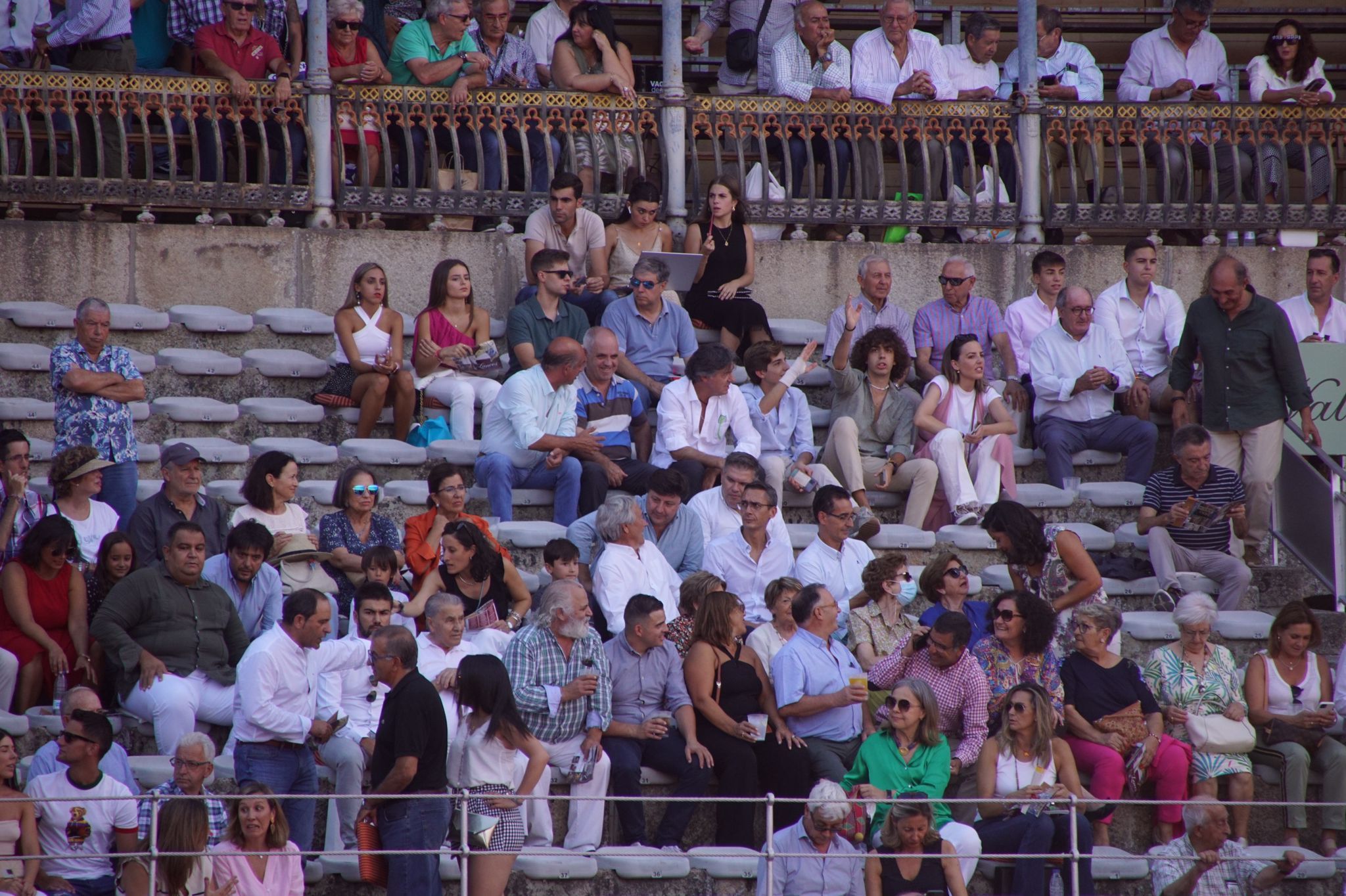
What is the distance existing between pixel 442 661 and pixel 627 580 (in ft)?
3.44

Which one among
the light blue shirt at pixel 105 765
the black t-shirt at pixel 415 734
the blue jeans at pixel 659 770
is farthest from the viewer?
the blue jeans at pixel 659 770

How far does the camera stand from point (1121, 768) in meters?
7.80

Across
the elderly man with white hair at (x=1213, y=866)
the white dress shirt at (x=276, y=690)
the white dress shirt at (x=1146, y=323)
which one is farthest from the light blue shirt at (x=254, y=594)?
the white dress shirt at (x=1146, y=323)

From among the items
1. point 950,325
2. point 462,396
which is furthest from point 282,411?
point 950,325

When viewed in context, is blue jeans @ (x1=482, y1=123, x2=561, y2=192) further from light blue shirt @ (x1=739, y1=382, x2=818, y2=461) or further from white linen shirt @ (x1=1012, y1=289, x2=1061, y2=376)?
white linen shirt @ (x1=1012, y1=289, x2=1061, y2=376)

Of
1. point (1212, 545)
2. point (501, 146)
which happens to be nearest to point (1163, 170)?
point (1212, 545)

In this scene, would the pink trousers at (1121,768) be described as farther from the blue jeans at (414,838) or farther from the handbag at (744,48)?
the handbag at (744,48)

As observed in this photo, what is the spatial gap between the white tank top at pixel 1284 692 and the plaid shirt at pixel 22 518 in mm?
5609

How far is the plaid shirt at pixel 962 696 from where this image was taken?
7734 millimetres

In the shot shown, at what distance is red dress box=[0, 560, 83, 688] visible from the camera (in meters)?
7.62

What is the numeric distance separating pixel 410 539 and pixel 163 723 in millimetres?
1497

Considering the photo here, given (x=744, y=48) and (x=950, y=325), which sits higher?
(x=744, y=48)

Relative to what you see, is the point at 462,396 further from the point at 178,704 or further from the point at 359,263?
the point at 178,704

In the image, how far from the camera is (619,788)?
750 cm
